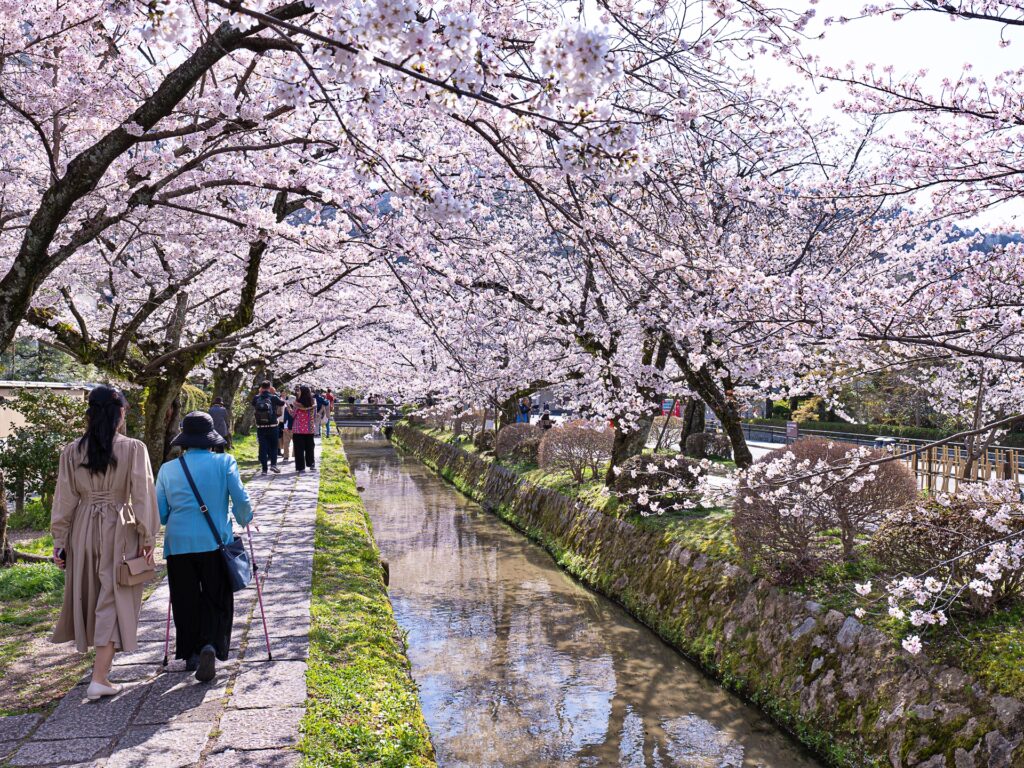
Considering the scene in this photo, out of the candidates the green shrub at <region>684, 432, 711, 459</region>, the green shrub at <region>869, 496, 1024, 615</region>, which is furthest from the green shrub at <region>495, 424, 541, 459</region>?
the green shrub at <region>869, 496, 1024, 615</region>

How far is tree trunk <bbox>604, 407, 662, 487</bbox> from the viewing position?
12.7m

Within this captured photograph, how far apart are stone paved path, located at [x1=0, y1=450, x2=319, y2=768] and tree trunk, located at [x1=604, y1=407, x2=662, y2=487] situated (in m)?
7.40

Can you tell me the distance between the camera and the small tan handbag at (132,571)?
4.47 meters

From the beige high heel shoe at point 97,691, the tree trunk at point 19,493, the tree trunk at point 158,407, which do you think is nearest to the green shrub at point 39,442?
the tree trunk at point 19,493

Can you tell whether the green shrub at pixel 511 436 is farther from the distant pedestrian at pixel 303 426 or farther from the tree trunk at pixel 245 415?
the tree trunk at pixel 245 415

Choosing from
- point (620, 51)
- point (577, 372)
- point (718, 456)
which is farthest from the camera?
point (718, 456)

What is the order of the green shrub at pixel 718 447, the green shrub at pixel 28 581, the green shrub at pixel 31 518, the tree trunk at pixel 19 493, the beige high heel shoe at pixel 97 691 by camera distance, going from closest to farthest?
the beige high heel shoe at pixel 97 691 < the green shrub at pixel 28 581 < the green shrub at pixel 31 518 < the tree trunk at pixel 19 493 < the green shrub at pixel 718 447

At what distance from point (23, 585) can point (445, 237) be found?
5.06 meters

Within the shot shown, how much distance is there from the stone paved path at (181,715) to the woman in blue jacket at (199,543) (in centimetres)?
22

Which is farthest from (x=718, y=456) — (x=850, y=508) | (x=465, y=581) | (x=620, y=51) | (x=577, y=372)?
(x=620, y=51)

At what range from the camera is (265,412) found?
52.6 feet

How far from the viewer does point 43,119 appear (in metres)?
6.44

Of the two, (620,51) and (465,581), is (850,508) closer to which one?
(620,51)

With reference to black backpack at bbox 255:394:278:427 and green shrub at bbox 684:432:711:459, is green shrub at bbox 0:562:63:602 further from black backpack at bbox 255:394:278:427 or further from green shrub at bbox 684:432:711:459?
green shrub at bbox 684:432:711:459
